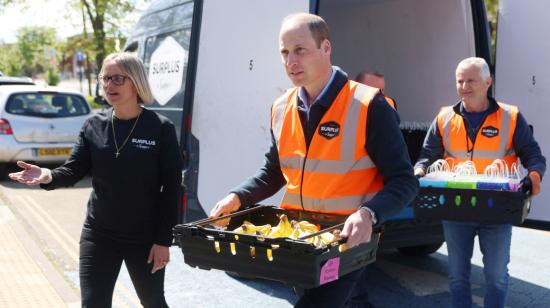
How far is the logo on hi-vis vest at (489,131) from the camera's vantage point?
151 inches

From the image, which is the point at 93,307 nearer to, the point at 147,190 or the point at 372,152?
the point at 147,190

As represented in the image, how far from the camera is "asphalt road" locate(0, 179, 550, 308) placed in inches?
187

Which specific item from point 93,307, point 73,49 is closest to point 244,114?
point 93,307

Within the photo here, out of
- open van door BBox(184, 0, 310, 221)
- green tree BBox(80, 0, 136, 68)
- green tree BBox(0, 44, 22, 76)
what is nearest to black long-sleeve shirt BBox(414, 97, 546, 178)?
open van door BBox(184, 0, 310, 221)

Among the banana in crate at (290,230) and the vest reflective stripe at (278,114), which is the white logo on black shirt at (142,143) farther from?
the banana in crate at (290,230)

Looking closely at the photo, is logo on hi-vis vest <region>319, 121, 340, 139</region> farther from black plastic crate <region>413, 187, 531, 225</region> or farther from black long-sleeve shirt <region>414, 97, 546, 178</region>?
black long-sleeve shirt <region>414, 97, 546, 178</region>

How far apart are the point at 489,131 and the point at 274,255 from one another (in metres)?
2.25

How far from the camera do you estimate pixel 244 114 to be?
4707 millimetres

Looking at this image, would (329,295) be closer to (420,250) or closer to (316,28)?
(316,28)

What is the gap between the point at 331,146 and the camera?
2381mm

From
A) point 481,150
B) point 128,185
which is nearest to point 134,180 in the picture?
point 128,185

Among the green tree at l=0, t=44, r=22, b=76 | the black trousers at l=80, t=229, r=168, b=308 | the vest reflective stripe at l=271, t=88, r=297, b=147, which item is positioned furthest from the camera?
the green tree at l=0, t=44, r=22, b=76

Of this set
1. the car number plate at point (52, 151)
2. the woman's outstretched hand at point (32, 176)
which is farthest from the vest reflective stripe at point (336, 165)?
the car number plate at point (52, 151)

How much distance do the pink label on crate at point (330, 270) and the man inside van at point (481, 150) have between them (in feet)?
6.06
